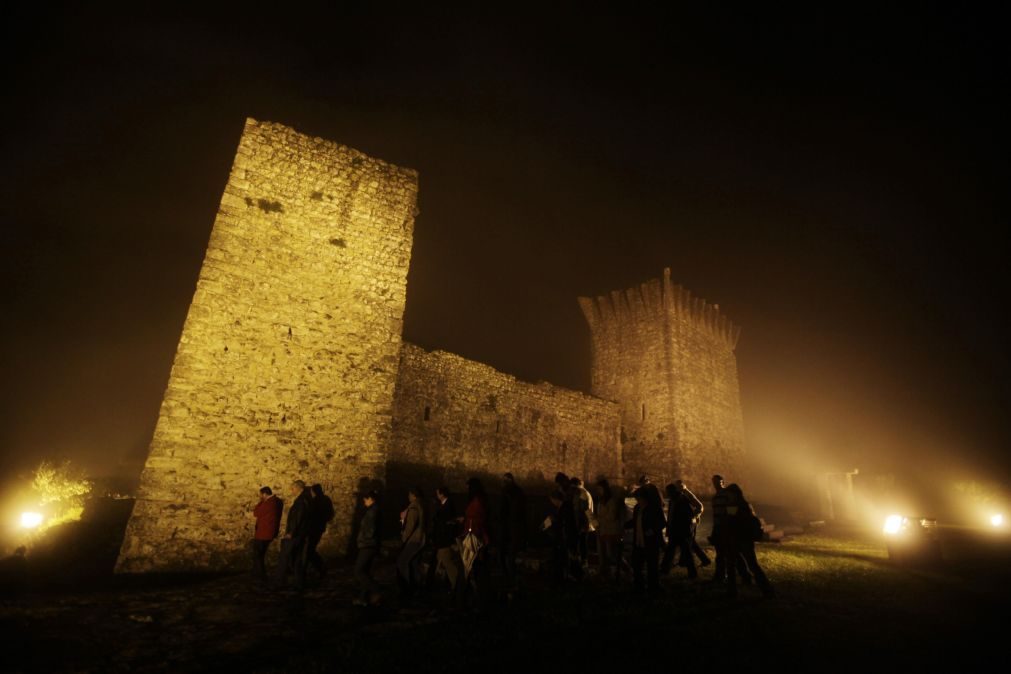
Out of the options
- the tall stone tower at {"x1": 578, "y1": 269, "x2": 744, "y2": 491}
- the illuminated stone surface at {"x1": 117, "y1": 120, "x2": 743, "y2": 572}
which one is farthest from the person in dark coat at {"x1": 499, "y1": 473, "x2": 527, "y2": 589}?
the tall stone tower at {"x1": 578, "y1": 269, "x2": 744, "y2": 491}

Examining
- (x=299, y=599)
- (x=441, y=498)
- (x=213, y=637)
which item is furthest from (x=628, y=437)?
(x=213, y=637)

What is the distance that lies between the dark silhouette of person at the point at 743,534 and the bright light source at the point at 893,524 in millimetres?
5966

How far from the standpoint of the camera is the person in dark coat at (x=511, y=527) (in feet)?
21.0

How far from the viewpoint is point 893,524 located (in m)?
9.77

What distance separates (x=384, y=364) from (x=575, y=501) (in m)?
3.96

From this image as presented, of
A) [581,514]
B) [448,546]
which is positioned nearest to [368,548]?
[448,546]

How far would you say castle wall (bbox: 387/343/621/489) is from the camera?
13594 millimetres

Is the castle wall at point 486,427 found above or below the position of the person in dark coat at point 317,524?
above

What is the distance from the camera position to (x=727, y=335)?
23.2 meters

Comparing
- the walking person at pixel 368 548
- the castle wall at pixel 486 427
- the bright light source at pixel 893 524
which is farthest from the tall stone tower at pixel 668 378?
the walking person at pixel 368 548

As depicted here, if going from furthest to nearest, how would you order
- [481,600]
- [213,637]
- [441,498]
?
[441,498]
[481,600]
[213,637]

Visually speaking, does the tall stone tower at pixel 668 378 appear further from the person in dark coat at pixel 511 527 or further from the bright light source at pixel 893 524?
the person in dark coat at pixel 511 527

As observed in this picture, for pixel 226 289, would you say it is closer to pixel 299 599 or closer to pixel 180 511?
pixel 180 511

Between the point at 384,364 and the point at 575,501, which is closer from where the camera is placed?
the point at 575,501
